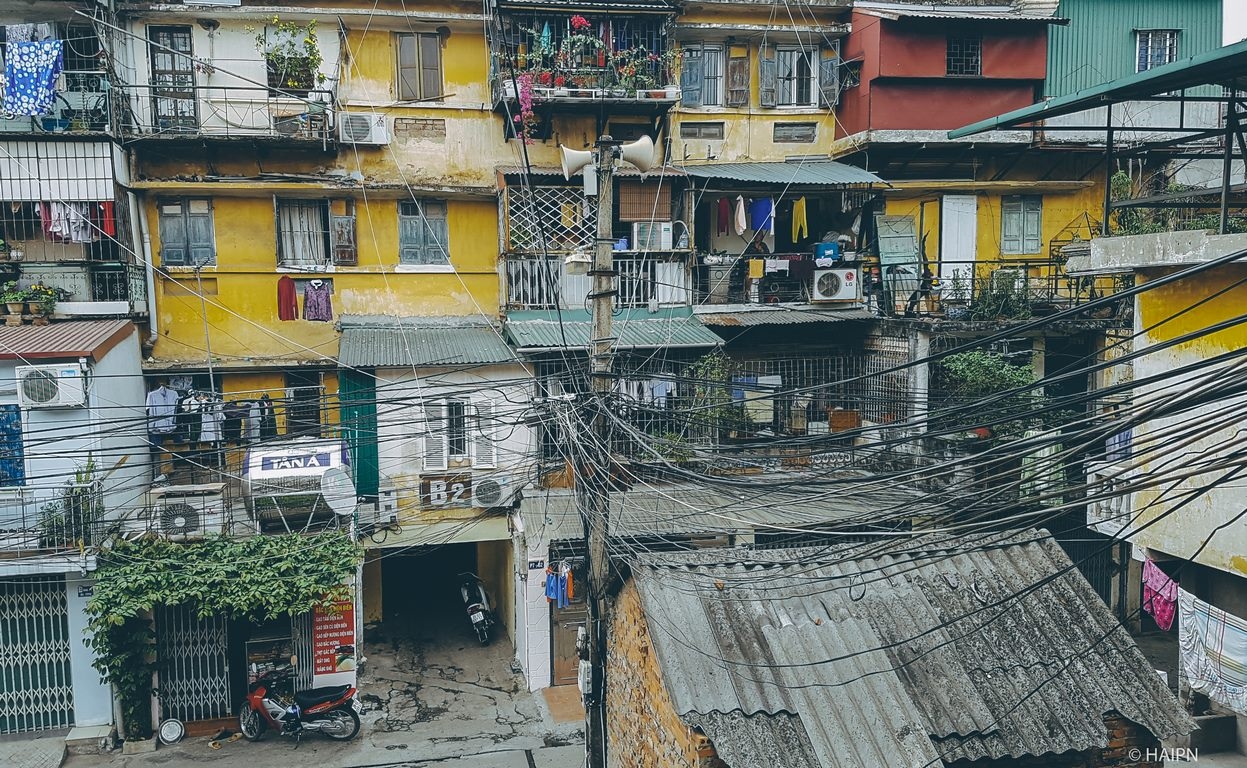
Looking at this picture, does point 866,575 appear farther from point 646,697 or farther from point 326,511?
point 326,511

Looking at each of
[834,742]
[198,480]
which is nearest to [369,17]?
[198,480]

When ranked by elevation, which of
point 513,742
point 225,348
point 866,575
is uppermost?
point 225,348

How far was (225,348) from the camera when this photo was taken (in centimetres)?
1903

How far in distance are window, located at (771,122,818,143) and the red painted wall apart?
842mm

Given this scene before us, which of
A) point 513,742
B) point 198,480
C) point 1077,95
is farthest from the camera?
point 198,480

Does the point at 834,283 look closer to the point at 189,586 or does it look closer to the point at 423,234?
the point at 423,234

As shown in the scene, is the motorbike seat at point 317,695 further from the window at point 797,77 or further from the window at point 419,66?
the window at point 797,77

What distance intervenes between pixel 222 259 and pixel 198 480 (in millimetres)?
4401

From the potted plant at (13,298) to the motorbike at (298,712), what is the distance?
8.05m

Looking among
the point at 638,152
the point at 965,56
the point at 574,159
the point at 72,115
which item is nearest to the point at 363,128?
the point at 72,115

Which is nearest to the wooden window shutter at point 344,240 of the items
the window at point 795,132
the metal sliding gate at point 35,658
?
the metal sliding gate at point 35,658

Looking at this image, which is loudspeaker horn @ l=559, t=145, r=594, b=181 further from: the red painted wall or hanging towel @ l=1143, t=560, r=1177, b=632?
the red painted wall

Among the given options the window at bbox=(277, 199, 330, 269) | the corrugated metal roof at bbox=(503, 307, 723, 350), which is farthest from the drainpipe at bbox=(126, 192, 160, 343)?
the corrugated metal roof at bbox=(503, 307, 723, 350)

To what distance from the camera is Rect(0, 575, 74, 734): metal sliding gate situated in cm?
1608
